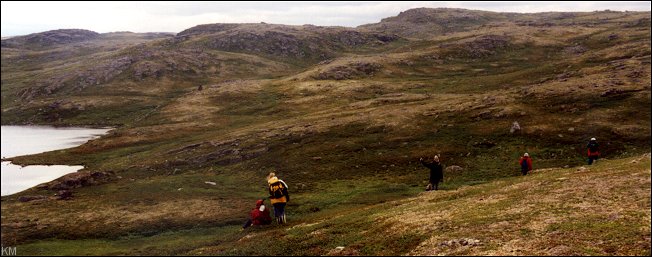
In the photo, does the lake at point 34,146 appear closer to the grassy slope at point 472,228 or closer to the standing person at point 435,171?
the grassy slope at point 472,228

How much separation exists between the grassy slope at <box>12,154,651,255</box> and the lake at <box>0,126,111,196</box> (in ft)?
128

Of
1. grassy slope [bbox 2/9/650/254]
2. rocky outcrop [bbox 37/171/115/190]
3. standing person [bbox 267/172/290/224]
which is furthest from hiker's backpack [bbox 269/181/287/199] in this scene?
rocky outcrop [bbox 37/171/115/190]

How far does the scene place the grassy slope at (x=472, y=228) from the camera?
2447 centimetres

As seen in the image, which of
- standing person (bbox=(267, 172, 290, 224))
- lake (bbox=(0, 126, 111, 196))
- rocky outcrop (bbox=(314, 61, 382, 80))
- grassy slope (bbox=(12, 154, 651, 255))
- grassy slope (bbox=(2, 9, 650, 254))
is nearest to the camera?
grassy slope (bbox=(12, 154, 651, 255))

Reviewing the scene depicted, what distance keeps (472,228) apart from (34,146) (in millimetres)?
109296

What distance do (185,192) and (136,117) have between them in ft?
328

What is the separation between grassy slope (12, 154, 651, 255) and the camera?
963 inches

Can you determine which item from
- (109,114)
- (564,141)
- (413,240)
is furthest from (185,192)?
(109,114)

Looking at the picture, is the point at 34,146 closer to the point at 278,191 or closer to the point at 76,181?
the point at 76,181

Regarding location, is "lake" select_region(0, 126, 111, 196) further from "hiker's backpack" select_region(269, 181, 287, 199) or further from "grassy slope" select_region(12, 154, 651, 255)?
"hiker's backpack" select_region(269, 181, 287, 199)

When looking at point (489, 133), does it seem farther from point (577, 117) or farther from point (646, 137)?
point (646, 137)

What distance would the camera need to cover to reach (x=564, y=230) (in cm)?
2586

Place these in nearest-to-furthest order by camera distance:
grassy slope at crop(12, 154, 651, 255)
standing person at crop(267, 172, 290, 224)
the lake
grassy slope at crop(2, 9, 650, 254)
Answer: grassy slope at crop(12, 154, 651, 255) → standing person at crop(267, 172, 290, 224) → grassy slope at crop(2, 9, 650, 254) → the lake

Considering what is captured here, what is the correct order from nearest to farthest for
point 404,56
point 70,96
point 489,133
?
point 489,133
point 70,96
point 404,56
